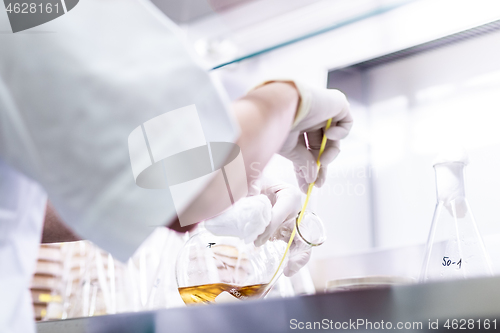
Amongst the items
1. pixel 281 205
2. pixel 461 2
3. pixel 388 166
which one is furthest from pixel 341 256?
pixel 461 2

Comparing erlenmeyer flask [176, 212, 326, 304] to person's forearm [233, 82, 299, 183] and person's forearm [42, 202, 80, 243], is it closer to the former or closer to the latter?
person's forearm [233, 82, 299, 183]

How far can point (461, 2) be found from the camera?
68 cm

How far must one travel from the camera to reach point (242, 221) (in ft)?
1.55

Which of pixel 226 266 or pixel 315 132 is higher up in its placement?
pixel 315 132

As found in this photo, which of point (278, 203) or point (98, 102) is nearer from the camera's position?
point (98, 102)

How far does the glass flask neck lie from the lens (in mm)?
553

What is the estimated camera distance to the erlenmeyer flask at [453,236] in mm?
523

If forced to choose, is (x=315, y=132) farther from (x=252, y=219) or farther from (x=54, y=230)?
(x=54, y=230)

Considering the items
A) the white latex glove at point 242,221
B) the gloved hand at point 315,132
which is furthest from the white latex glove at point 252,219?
the gloved hand at point 315,132

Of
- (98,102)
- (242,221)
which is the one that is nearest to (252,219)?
(242,221)

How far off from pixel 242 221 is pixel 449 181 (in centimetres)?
28

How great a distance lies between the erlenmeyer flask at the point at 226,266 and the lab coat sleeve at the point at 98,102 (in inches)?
2.9

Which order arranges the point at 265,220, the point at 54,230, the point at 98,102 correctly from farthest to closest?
the point at 54,230, the point at 265,220, the point at 98,102

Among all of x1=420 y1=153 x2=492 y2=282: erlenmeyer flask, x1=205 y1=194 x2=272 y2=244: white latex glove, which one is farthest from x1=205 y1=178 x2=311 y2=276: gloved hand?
x1=420 y1=153 x2=492 y2=282: erlenmeyer flask
